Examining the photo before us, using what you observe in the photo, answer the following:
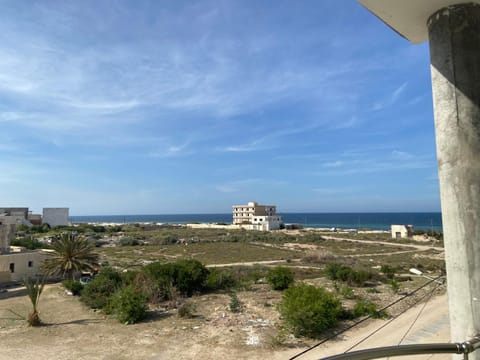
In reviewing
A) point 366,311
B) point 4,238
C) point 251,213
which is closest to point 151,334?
point 366,311

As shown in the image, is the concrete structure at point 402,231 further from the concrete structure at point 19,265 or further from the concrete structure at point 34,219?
the concrete structure at point 34,219

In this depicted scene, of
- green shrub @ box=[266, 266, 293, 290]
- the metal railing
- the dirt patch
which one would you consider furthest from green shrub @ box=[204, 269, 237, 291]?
the metal railing

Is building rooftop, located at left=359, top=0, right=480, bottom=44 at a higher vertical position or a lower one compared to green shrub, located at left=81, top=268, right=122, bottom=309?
higher

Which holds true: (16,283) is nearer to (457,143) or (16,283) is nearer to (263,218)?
(457,143)

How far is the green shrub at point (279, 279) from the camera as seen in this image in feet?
63.0

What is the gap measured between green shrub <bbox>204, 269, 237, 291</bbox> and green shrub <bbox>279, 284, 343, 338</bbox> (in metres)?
6.94

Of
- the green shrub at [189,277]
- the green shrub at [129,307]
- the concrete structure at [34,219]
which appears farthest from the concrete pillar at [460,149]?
the concrete structure at [34,219]

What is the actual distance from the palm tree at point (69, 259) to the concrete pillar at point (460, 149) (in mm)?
24001

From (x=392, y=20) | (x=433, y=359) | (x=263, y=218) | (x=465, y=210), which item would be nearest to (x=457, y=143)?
(x=465, y=210)

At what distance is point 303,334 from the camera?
39.7ft

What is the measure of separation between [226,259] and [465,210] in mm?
35797

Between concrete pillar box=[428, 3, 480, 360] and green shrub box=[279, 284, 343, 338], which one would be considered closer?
concrete pillar box=[428, 3, 480, 360]

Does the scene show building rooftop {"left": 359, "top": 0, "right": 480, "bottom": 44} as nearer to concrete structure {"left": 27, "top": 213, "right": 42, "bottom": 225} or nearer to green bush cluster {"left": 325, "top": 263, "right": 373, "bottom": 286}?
green bush cluster {"left": 325, "top": 263, "right": 373, "bottom": 286}

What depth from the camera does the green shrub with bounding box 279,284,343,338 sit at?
12008mm
